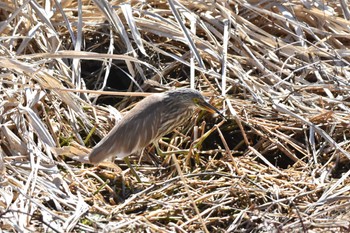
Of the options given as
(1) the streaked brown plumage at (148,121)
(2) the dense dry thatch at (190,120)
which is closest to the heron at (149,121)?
(1) the streaked brown plumage at (148,121)

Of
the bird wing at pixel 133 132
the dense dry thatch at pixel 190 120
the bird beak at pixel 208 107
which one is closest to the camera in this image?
the dense dry thatch at pixel 190 120

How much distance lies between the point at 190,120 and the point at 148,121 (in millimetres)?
444

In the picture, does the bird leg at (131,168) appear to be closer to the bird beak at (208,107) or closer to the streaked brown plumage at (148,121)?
the streaked brown plumage at (148,121)

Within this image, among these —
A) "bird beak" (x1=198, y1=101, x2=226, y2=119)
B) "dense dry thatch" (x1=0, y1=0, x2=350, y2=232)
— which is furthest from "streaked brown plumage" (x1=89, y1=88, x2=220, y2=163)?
"dense dry thatch" (x1=0, y1=0, x2=350, y2=232)

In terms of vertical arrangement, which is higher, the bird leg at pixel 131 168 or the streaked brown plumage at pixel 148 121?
the streaked brown plumage at pixel 148 121

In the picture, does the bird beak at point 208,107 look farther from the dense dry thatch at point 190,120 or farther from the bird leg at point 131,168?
the bird leg at point 131,168

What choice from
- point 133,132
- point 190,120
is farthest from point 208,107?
point 133,132

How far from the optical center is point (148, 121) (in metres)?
4.83

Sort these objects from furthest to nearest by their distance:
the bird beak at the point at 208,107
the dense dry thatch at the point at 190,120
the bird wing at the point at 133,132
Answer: the bird beak at the point at 208,107
the bird wing at the point at 133,132
the dense dry thatch at the point at 190,120

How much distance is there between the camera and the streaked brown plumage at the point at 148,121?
182 inches

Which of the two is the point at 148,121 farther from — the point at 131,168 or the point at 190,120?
the point at 190,120

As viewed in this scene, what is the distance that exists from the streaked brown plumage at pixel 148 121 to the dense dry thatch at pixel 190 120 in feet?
0.38

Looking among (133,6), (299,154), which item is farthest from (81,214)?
(133,6)

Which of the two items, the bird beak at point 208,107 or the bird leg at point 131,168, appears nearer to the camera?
the bird leg at point 131,168
